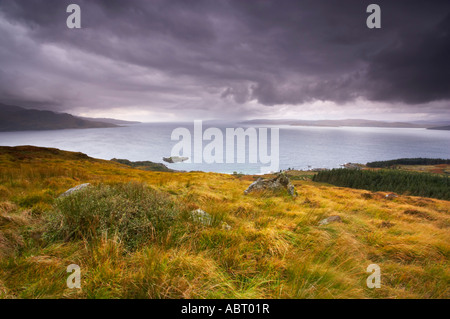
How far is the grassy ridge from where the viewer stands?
255 ft

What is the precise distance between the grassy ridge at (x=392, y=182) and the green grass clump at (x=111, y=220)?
109253 millimetres

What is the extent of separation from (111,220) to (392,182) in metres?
121

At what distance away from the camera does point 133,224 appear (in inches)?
142

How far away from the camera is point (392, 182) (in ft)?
293

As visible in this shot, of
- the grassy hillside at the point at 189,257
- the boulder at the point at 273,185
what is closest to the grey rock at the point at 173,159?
the boulder at the point at 273,185

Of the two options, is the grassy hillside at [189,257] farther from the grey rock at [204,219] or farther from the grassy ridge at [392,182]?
the grassy ridge at [392,182]

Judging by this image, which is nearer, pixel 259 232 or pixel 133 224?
pixel 133 224

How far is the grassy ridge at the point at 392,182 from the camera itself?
7788cm

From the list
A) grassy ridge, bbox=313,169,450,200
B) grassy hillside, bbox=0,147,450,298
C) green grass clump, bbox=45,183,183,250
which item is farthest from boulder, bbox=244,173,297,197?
grassy ridge, bbox=313,169,450,200

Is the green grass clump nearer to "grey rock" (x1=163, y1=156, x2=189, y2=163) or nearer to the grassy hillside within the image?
the grassy hillside
